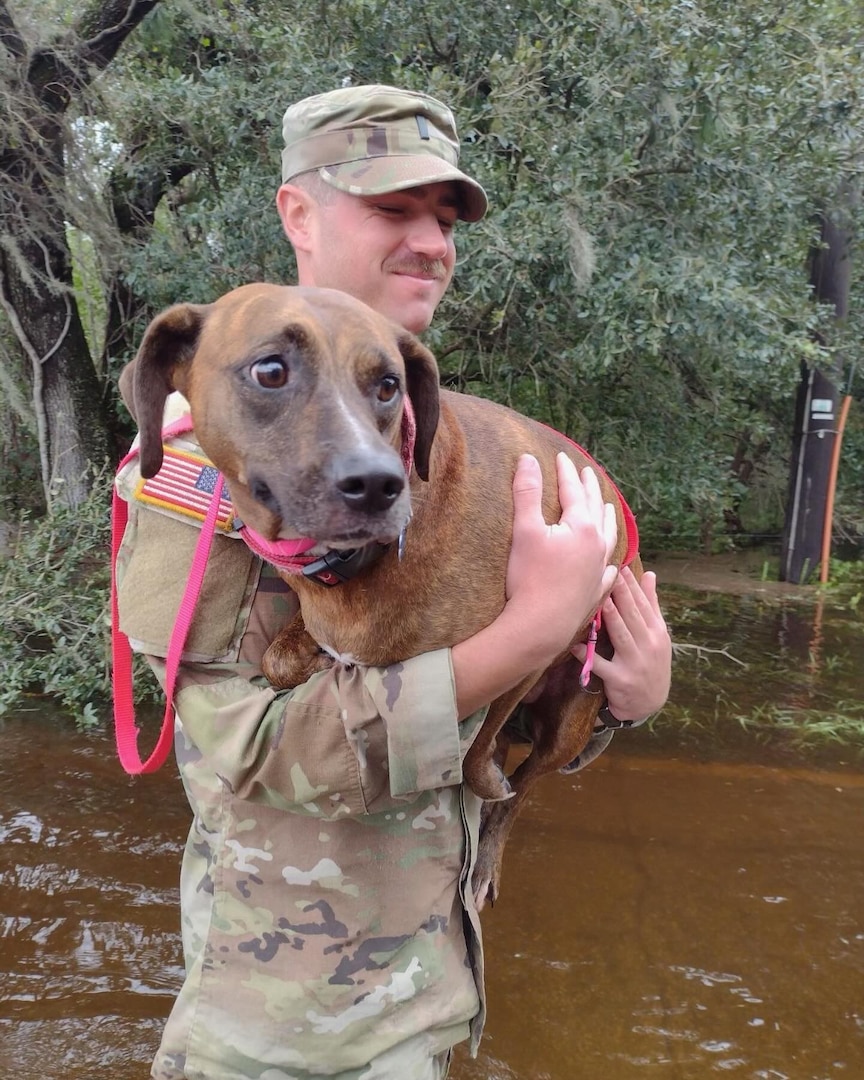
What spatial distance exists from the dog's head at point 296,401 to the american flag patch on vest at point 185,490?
42 millimetres

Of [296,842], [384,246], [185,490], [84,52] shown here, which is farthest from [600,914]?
[84,52]

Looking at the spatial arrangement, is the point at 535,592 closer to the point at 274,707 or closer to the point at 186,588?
the point at 274,707

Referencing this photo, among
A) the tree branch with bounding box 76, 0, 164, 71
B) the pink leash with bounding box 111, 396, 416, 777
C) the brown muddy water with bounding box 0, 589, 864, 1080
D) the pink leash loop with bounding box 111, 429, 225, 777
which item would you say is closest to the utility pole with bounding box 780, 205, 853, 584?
the brown muddy water with bounding box 0, 589, 864, 1080

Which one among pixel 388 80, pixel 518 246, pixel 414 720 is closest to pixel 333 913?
pixel 414 720

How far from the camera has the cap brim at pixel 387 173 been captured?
1.76 m

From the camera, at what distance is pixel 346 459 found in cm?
137

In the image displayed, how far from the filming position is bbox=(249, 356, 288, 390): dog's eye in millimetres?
1522

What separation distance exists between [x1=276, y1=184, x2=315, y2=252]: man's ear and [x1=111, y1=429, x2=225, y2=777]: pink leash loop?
0.67 metres

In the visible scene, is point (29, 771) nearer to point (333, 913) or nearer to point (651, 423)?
point (333, 913)

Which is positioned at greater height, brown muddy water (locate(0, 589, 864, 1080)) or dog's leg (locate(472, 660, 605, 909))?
dog's leg (locate(472, 660, 605, 909))

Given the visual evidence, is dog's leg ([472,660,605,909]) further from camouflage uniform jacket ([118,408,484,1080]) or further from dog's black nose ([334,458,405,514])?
dog's black nose ([334,458,405,514])

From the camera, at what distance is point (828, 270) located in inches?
294

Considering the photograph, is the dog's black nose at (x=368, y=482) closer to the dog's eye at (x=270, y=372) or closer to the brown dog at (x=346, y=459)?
the brown dog at (x=346, y=459)

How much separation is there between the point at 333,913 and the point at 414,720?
466 millimetres
